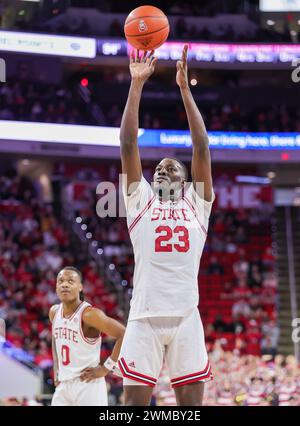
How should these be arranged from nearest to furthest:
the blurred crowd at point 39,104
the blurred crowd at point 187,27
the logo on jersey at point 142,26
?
the logo on jersey at point 142,26
the blurred crowd at point 39,104
the blurred crowd at point 187,27

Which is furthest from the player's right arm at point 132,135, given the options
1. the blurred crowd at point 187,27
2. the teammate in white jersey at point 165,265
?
the blurred crowd at point 187,27

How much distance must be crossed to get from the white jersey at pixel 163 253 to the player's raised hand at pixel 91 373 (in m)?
1.77

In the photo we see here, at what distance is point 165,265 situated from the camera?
461 centimetres

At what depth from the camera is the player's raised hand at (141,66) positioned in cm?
483

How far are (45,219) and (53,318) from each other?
1425 cm

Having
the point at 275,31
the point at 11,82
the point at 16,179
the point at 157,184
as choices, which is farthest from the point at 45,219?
the point at 157,184

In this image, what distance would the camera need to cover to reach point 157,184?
481 centimetres

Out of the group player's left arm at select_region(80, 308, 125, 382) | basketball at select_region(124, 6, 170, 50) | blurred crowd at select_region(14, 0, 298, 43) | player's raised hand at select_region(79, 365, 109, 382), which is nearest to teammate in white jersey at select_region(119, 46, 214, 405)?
basketball at select_region(124, 6, 170, 50)

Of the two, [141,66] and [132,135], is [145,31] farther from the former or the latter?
[132,135]

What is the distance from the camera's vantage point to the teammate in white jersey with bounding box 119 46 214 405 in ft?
14.7

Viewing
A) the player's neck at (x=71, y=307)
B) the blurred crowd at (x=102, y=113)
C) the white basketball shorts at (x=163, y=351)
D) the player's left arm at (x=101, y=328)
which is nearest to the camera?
the white basketball shorts at (x=163, y=351)

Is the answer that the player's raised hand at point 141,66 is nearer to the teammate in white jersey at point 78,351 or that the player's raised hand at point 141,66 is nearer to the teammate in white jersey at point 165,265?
the teammate in white jersey at point 165,265

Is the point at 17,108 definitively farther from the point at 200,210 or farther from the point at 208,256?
the point at 200,210

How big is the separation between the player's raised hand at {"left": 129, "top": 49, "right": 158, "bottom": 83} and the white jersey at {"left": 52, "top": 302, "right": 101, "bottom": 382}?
2237mm
